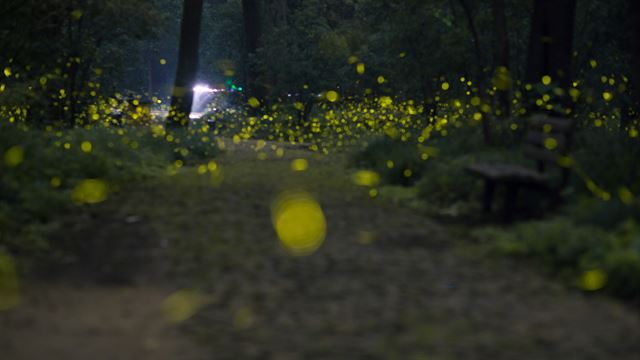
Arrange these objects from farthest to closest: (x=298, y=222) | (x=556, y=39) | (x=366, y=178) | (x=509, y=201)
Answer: (x=366, y=178), (x=556, y=39), (x=298, y=222), (x=509, y=201)

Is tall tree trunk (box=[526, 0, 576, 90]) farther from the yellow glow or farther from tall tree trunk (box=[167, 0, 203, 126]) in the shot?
tall tree trunk (box=[167, 0, 203, 126])

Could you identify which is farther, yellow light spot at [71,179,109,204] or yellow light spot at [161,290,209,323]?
yellow light spot at [71,179,109,204]

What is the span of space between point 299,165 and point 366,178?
3381 mm

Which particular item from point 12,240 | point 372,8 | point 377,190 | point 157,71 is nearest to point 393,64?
point 372,8

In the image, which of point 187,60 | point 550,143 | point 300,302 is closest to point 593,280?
point 300,302

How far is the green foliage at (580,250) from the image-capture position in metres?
7.05

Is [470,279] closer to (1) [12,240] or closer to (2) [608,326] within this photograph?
(2) [608,326]

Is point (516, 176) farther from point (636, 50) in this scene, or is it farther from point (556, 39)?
point (636, 50)

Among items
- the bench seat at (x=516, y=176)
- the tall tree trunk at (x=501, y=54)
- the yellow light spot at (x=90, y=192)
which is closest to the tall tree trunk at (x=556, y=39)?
the tall tree trunk at (x=501, y=54)

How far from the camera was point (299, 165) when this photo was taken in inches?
734

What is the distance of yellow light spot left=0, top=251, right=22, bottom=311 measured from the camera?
668 cm

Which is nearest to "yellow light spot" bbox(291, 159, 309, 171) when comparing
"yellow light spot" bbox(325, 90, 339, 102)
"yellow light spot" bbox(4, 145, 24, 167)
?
"yellow light spot" bbox(4, 145, 24, 167)

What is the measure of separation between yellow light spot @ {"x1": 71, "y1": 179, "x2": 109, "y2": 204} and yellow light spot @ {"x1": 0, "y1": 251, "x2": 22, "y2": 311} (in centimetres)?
363

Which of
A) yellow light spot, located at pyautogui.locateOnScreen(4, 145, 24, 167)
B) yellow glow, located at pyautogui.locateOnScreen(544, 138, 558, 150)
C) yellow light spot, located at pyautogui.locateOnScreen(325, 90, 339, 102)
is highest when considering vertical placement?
yellow light spot, located at pyautogui.locateOnScreen(325, 90, 339, 102)
